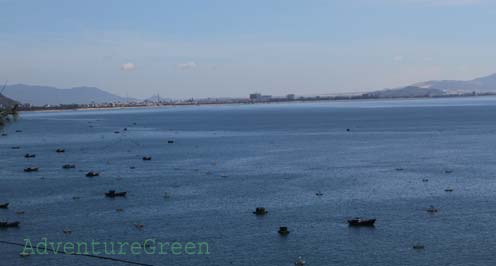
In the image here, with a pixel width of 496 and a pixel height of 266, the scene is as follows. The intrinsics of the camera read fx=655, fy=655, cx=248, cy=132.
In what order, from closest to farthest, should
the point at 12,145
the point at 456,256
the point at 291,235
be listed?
1. the point at 456,256
2. the point at 291,235
3. the point at 12,145

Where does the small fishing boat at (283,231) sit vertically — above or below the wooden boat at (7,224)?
below

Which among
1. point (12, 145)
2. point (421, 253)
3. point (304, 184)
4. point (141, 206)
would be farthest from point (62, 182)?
point (12, 145)

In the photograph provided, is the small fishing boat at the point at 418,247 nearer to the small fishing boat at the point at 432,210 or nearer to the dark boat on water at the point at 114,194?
the small fishing boat at the point at 432,210

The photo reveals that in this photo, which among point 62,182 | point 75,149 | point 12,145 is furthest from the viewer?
point 12,145

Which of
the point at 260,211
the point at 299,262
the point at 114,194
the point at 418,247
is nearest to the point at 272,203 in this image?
the point at 260,211

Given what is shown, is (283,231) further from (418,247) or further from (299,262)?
(418,247)

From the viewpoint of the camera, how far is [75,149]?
94688 millimetres

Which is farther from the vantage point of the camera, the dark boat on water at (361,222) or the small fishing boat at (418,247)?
the dark boat on water at (361,222)

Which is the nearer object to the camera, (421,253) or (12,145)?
(421,253)

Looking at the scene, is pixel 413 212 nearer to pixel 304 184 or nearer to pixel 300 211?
pixel 300 211

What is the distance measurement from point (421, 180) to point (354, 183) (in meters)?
5.97

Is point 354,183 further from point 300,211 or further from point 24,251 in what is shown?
point 24,251

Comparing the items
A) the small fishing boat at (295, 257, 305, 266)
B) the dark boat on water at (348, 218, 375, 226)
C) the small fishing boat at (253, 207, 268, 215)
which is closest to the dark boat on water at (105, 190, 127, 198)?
the small fishing boat at (253, 207, 268, 215)

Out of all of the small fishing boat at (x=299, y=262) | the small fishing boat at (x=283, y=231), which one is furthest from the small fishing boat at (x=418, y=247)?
the small fishing boat at (x=283, y=231)
